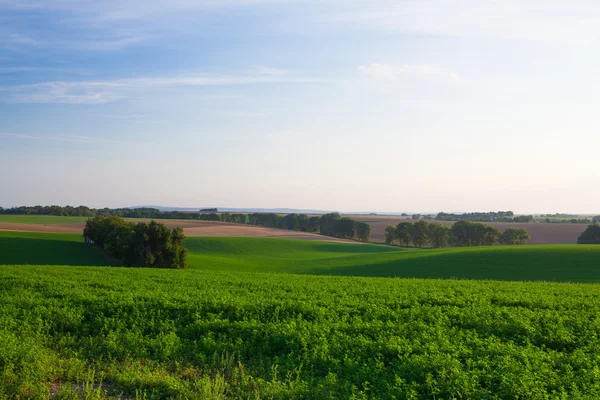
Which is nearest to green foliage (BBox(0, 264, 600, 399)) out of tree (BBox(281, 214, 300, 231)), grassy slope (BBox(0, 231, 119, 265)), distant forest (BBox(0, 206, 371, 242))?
grassy slope (BBox(0, 231, 119, 265))

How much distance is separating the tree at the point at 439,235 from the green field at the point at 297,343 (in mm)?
77531

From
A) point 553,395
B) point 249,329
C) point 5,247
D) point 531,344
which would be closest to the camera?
point 553,395

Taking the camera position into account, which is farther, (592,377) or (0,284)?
(0,284)

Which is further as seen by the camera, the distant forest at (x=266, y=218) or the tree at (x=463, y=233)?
the distant forest at (x=266, y=218)

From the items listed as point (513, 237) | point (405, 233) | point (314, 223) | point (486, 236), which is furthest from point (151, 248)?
point (314, 223)

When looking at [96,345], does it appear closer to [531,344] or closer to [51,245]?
[531,344]

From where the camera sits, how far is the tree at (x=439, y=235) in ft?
308

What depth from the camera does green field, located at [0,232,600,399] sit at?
24.7ft

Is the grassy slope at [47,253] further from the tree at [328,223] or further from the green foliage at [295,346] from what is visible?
the tree at [328,223]

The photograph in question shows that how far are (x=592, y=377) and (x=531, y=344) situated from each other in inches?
82.9

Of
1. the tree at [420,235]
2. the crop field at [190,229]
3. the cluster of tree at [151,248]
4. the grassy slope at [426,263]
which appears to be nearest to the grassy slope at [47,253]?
the grassy slope at [426,263]

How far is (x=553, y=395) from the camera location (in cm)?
713

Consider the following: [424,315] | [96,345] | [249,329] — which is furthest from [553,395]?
[96,345]

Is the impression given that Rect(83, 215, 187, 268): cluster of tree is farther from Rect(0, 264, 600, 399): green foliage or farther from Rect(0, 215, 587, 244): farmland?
Rect(0, 215, 587, 244): farmland
